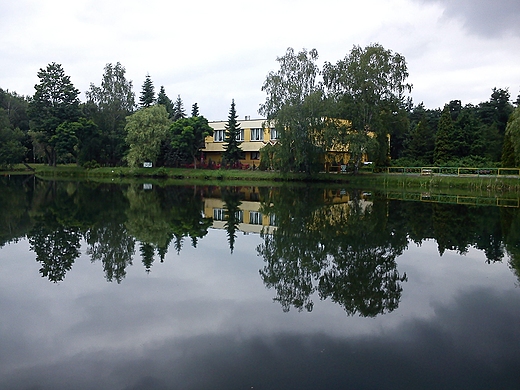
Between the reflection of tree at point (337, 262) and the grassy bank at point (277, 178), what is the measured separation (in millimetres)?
20607

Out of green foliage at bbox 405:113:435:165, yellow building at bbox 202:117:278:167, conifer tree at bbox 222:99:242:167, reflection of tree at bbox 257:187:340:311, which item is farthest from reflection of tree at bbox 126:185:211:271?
green foliage at bbox 405:113:435:165

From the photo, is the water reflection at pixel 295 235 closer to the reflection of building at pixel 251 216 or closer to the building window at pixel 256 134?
the reflection of building at pixel 251 216

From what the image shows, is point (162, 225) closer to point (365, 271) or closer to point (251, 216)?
point (251, 216)

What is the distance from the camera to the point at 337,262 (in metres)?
9.94

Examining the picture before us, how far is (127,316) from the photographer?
6.64 meters

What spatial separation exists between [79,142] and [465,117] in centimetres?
4632

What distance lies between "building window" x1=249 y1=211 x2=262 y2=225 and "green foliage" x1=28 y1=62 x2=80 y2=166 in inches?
1863

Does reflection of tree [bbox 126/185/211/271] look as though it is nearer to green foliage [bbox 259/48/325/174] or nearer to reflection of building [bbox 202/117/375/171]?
green foliage [bbox 259/48/325/174]

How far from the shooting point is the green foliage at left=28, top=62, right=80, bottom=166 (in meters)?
58.8

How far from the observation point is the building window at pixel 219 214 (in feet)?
58.8

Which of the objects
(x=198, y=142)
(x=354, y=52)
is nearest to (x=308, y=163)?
(x=354, y=52)

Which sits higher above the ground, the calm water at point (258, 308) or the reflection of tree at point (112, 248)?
the reflection of tree at point (112, 248)

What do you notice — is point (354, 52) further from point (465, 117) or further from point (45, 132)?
point (45, 132)

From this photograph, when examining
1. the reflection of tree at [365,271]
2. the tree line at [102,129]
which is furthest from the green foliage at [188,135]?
the reflection of tree at [365,271]
